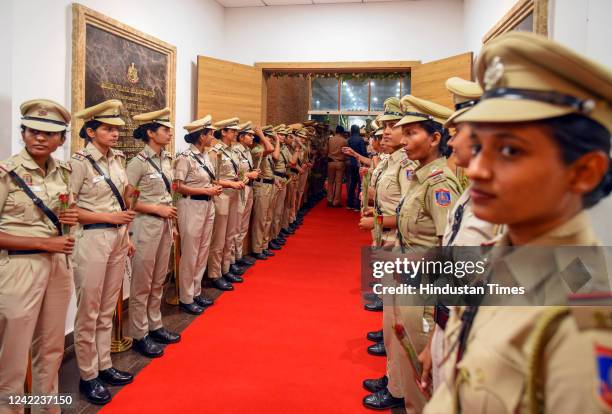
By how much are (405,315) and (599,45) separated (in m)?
1.67

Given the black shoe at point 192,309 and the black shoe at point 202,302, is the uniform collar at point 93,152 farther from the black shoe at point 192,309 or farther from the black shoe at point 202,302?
the black shoe at point 202,302

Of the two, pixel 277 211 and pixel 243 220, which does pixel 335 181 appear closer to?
pixel 277 211

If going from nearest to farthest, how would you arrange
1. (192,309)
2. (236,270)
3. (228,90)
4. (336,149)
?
(192,309)
(236,270)
(228,90)
(336,149)

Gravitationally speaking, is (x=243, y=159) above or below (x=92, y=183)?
above

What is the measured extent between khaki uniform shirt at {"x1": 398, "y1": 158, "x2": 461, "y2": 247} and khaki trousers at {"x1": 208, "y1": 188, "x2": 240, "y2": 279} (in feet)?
10.8

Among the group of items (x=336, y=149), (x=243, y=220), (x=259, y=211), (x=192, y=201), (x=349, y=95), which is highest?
(x=349, y=95)

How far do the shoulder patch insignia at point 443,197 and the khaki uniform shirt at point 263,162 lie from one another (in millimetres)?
4786

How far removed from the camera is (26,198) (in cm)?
237

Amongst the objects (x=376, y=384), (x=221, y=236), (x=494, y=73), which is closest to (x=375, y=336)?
(x=376, y=384)

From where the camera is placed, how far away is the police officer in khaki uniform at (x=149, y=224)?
3.69m

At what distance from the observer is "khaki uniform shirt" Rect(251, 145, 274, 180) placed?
6.77m

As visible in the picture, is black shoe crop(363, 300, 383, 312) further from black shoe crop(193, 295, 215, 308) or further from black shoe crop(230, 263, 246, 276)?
black shoe crop(230, 263, 246, 276)

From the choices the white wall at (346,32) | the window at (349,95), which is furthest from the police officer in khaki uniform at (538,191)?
the window at (349,95)

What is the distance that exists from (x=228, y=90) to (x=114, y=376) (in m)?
4.74
